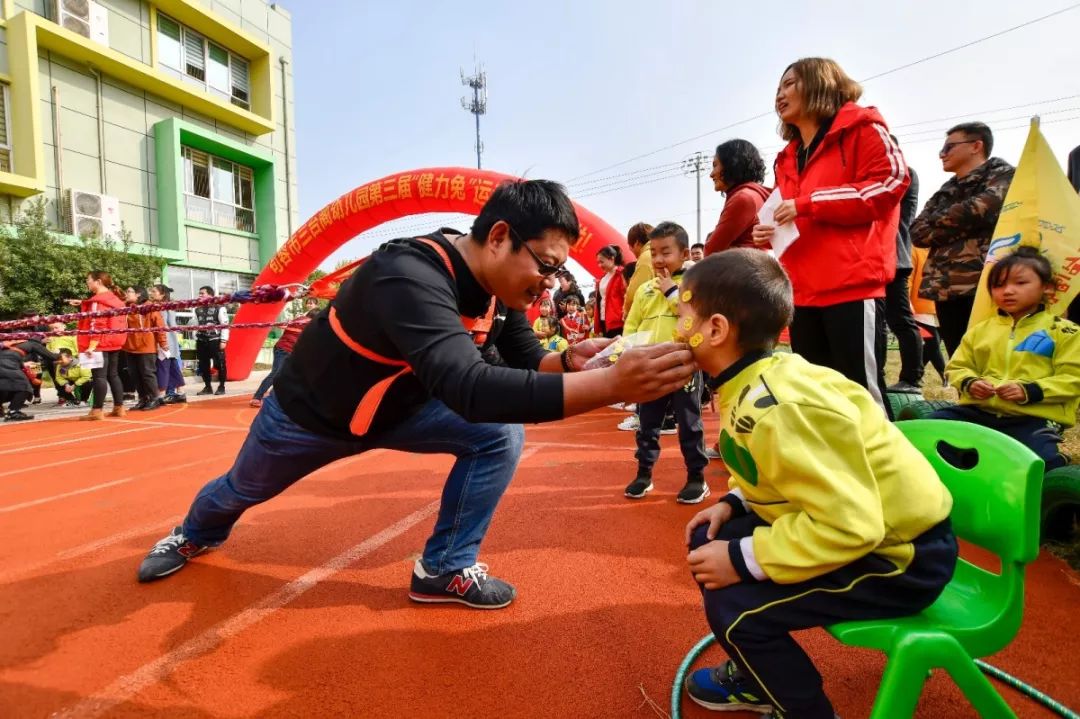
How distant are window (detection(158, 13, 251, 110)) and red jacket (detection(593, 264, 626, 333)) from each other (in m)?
17.2

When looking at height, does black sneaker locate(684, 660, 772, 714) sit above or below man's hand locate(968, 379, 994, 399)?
below

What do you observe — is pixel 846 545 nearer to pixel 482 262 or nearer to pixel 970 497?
pixel 970 497


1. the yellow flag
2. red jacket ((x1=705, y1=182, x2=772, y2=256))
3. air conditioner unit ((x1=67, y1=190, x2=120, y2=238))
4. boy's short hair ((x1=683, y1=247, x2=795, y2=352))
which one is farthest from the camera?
air conditioner unit ((x1=67, y1=190, x2=120, y2=238))

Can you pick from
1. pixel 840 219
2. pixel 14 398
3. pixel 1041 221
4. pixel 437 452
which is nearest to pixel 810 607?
pixel 437 452

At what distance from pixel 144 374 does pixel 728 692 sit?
9.40 m

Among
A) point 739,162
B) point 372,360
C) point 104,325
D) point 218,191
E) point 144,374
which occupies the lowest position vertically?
point 144,374

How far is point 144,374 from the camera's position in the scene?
8.56 meters

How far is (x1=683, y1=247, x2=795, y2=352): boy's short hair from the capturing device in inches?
57.6

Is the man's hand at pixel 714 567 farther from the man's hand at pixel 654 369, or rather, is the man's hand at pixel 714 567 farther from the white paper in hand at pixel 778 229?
the white paper in hand at pixel 778 229

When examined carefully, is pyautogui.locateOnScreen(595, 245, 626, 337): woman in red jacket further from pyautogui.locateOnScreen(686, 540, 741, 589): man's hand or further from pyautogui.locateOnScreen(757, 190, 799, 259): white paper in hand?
pyautogui.locateOnScreen(686, 540, 741, 589): man's hand

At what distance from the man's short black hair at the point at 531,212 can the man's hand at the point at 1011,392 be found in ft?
7.05

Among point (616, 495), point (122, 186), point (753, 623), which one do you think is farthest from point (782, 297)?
point (122, 186)

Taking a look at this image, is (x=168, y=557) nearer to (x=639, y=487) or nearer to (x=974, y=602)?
(x=639, y=487)

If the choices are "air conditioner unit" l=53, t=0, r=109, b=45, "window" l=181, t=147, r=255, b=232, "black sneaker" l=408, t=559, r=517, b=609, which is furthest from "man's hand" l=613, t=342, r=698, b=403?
"air conditioner unit" l=53, t=0, r=109, b=45
